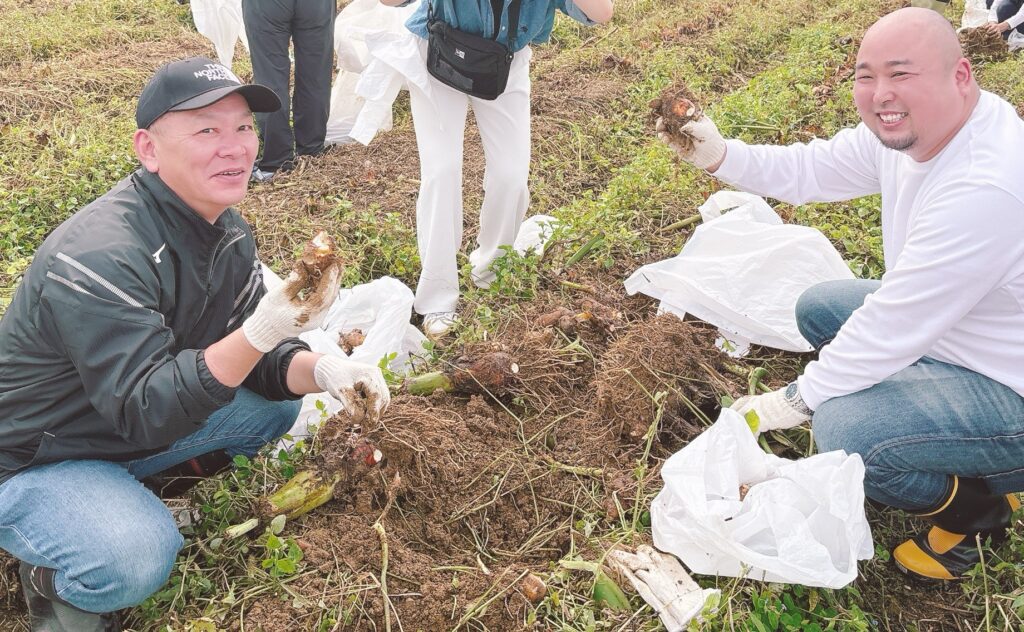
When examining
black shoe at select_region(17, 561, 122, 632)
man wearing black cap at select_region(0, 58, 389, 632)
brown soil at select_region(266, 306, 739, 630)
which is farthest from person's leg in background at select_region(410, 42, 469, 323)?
black shoe at select_region(17, 561, 122, 632)

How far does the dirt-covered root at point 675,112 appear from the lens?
242cm

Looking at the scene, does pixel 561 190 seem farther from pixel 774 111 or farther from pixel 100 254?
pixel 100 254

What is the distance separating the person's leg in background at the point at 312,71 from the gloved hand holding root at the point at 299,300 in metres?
2.95

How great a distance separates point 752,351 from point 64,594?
2142 mm

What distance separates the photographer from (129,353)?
169 centimetres

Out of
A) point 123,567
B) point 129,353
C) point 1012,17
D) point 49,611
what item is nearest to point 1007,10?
point 1012,17

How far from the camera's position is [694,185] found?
12.0ft

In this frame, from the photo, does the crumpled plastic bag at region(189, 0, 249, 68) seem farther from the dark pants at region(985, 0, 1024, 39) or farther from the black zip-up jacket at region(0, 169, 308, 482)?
the dark pants at region(985, 0, 1024, 39)

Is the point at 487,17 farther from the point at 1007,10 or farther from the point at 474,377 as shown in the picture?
the point at 1007,10

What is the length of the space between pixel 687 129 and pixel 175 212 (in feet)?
5.02

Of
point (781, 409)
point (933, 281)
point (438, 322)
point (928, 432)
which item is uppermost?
point (933, 281)

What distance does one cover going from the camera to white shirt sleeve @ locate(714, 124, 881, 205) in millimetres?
2447

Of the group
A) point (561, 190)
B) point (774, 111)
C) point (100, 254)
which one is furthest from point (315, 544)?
point (774, 111)

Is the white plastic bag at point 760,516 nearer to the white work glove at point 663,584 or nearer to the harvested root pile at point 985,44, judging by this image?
the white work glove at point 663,584
